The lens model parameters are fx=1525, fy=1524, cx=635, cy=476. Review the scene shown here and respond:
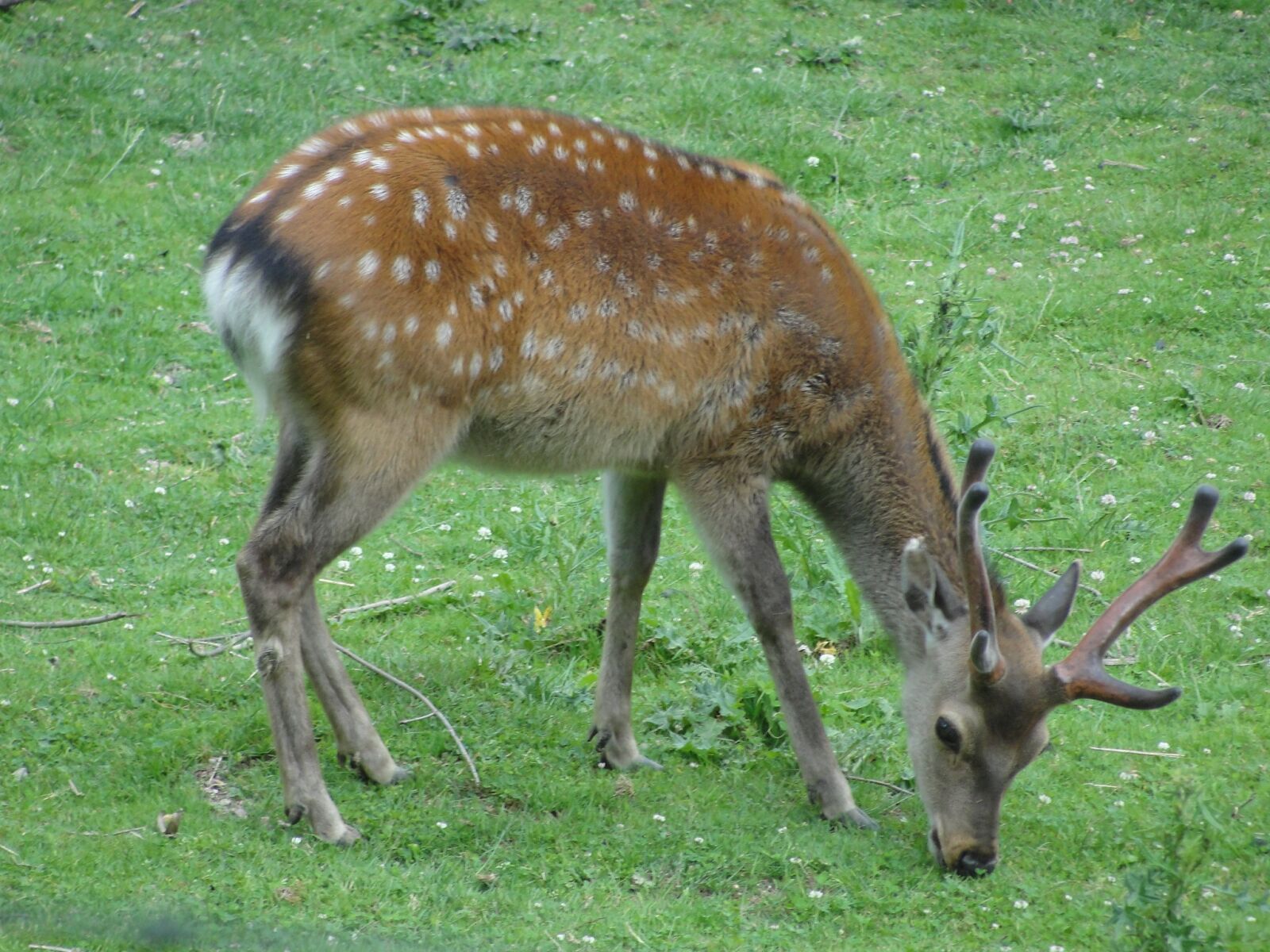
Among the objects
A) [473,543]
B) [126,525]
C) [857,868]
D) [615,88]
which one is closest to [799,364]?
[857,868]

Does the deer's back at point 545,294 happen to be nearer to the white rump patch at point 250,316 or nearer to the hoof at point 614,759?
the white rump patch at point 250,316

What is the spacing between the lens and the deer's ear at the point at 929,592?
5.04 metres

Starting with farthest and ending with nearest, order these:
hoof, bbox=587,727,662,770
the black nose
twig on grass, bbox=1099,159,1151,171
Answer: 1. twig on grass, bbox=1099,159,1151,171
2. hoof, bbox=587,727,662,770
3. the black nose

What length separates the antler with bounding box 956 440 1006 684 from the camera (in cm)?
458

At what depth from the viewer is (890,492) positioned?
532 cm

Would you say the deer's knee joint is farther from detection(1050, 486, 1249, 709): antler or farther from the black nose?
detection(1050, 486, 1249, 709): antler

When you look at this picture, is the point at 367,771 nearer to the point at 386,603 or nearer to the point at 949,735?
the point at 386,603

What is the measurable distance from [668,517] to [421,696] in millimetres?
2017

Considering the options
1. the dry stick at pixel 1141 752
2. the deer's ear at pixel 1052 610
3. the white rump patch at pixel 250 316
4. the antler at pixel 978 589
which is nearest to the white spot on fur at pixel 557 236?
the white rump patch at pixel 250 316

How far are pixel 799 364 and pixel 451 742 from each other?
179 cm

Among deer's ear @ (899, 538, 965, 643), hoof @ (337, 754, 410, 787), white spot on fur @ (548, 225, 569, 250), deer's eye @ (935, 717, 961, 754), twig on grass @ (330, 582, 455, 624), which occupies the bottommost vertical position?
twig on grass @ (330, 582, 455, 624)

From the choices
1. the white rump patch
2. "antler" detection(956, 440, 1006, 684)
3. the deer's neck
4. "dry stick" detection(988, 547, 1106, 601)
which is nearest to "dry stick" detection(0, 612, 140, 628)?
the white rump patch

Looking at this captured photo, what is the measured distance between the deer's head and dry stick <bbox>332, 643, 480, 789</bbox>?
4.85 feet

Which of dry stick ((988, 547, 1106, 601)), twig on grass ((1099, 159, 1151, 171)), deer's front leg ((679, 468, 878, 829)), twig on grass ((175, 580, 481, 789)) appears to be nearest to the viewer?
deer's front leg ((679, 468, 878, 829))
